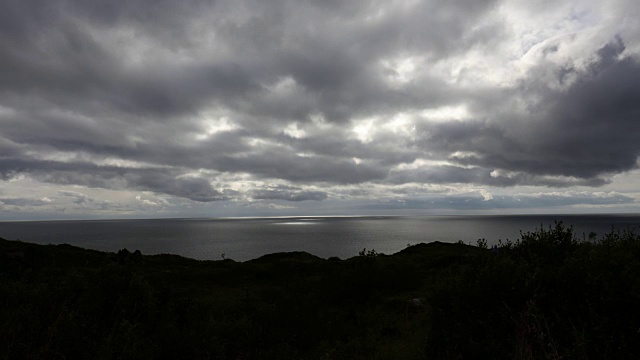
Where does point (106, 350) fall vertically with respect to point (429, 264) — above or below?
above

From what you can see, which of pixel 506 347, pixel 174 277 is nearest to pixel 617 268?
pixel 506 347

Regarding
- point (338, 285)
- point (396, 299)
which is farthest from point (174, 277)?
point (396, 299)

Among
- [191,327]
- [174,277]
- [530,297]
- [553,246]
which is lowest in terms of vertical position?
[174,277]

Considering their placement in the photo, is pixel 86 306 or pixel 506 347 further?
pixel 86 306

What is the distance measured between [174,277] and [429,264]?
22.6 metres

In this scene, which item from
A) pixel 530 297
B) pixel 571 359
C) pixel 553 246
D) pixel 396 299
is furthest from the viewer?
pixel 396 299

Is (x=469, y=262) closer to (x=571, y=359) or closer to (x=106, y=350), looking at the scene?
(x=571, y=359)

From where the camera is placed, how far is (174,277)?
28609 millimetres

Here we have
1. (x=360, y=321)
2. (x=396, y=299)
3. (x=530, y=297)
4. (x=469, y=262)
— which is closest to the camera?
(x=530, y=297)

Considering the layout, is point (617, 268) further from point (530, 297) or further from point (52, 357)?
point (52, 357)

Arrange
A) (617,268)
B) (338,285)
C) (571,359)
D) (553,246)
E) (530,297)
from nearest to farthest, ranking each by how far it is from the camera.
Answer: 1. (571,359)
2. (617,268)
3. (530,297)
4. (553,246)
5. (338,285)

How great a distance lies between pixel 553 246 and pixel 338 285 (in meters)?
11.2

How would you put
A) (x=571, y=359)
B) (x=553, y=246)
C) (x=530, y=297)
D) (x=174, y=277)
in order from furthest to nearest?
(x=174, y=277), (x=553, y=246), (x=530, y=297), (x=571, y=359)

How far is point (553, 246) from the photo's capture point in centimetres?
1241
